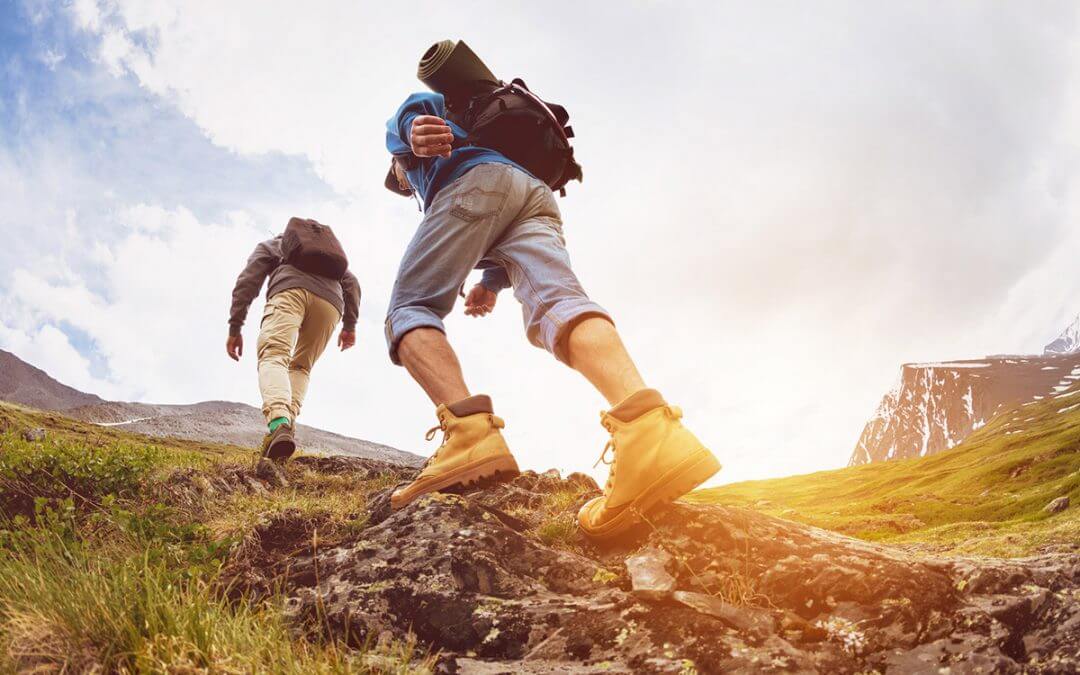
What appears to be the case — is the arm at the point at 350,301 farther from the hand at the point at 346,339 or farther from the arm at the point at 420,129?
the arm at the point at 420,129

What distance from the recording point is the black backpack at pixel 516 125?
157 inches

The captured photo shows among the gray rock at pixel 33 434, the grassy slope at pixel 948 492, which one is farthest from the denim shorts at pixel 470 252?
the gray rock at pixel 33 434

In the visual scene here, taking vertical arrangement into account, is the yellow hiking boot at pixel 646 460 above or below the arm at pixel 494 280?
below

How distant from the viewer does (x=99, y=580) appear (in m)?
1.98

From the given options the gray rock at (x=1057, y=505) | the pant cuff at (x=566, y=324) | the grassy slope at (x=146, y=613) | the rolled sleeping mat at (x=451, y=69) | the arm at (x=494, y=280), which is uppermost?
the gray rock at (x=1057, y=505)

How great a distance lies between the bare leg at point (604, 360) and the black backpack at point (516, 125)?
156 cm

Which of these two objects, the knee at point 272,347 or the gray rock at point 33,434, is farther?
the gray rock at point 33,434

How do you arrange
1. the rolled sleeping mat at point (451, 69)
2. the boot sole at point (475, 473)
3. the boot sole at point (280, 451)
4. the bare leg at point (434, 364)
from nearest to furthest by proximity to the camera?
the boot sole at point (475, 473) < the bare leg at point (434, 364) < the rolled sleeping mat at point (451, 69) < the boot sole at point (280, 451)

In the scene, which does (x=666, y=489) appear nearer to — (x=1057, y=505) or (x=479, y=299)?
(x=479, y=299)

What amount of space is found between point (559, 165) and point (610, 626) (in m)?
3.19

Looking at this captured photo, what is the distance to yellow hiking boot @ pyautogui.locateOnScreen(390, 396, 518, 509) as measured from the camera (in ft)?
10.9

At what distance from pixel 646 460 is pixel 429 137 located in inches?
89.6

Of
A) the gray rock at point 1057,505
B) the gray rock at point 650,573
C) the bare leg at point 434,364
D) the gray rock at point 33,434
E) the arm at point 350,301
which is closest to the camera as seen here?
the gray rock at point 650,573

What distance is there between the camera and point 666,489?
9.39 feet
